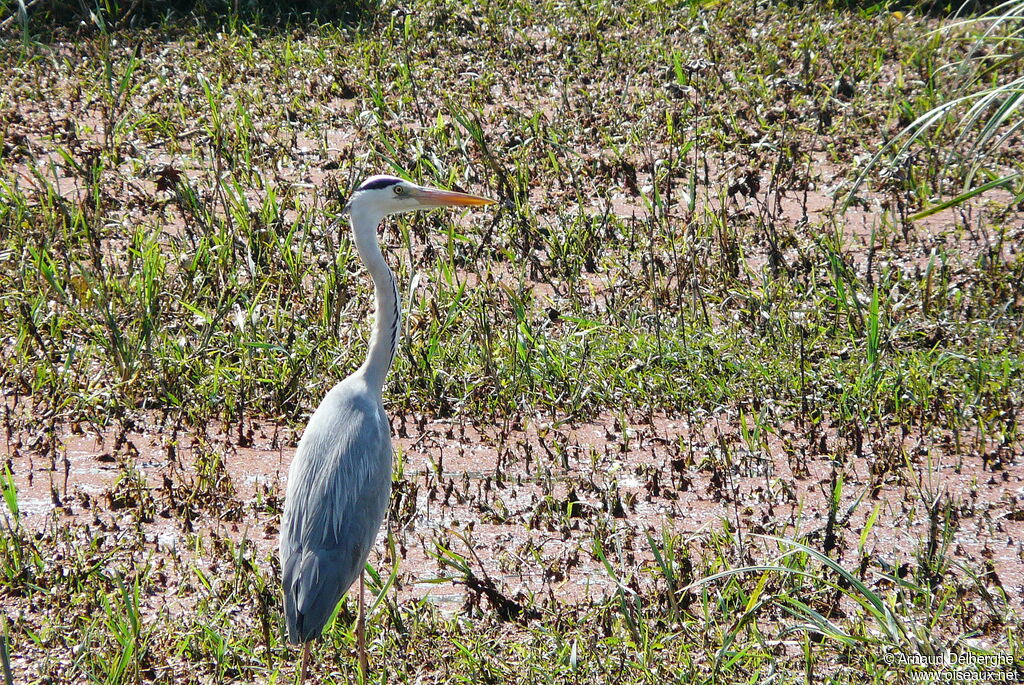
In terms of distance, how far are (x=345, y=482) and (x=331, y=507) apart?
108 millimetres

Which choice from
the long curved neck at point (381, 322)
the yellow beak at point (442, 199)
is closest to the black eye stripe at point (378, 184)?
the yellow beak at point (442, 199)

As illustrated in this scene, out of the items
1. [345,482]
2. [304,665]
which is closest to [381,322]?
[345,482]

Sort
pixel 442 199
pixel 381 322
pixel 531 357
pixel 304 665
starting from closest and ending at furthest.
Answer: pixel 304 665 → pixel 381 322 → pixel 442 199 → pixel 531 357

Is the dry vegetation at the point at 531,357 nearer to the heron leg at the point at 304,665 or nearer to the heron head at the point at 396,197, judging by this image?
the heron leg at the point at 304,665

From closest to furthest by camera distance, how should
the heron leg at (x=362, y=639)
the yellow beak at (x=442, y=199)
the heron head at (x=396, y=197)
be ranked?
the heron leg at (x=362, y=639) < the heron head at (x=396, y=197) < the yellow beak at (x=442, y=199)

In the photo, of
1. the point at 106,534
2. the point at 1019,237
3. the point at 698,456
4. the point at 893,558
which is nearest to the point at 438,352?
the point at 698,456

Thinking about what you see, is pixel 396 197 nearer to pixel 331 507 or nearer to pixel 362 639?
pixel 331 507

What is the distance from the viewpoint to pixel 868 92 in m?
9.04

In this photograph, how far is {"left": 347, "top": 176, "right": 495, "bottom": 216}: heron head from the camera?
4.63 m

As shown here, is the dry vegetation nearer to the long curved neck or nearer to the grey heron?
the grey heron

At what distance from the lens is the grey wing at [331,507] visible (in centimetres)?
369

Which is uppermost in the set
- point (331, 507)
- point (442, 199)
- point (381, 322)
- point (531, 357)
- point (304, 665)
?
point (442, 199)

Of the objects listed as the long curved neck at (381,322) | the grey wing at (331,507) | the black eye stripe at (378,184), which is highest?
the black eye stripe at (378,184)

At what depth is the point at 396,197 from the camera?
4.73m
